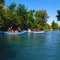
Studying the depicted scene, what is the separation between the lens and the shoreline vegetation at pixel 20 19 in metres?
66.4

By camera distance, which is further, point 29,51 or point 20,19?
point 20,19

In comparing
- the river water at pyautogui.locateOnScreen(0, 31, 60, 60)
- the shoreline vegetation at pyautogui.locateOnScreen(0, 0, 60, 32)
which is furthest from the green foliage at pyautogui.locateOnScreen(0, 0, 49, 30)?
the river water at pyautogui.locateOnScreen(0, 31, 60, 60)

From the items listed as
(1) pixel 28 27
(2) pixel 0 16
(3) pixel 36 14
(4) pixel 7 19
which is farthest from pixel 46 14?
(2) pixel 0 16

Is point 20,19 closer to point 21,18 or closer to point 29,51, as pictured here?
point 21,18

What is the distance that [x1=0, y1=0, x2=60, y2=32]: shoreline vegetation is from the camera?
66381 millimetres

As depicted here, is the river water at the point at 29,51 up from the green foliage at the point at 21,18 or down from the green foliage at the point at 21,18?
down

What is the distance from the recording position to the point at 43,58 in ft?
64.6

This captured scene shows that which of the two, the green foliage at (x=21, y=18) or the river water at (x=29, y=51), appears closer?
the river water at (x=29, y=51)

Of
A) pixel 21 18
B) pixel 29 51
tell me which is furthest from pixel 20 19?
pixel 29 51

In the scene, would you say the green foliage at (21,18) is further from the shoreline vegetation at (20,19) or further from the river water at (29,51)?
the river water at (29,51)

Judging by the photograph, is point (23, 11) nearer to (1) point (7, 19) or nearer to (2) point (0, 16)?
(1) point (7, 19)

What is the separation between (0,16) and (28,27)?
20.9 m

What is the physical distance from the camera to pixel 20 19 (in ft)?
235

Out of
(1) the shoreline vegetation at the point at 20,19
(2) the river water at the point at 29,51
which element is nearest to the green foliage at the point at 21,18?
(1) the shoreline vegetation at the point at 20,19
